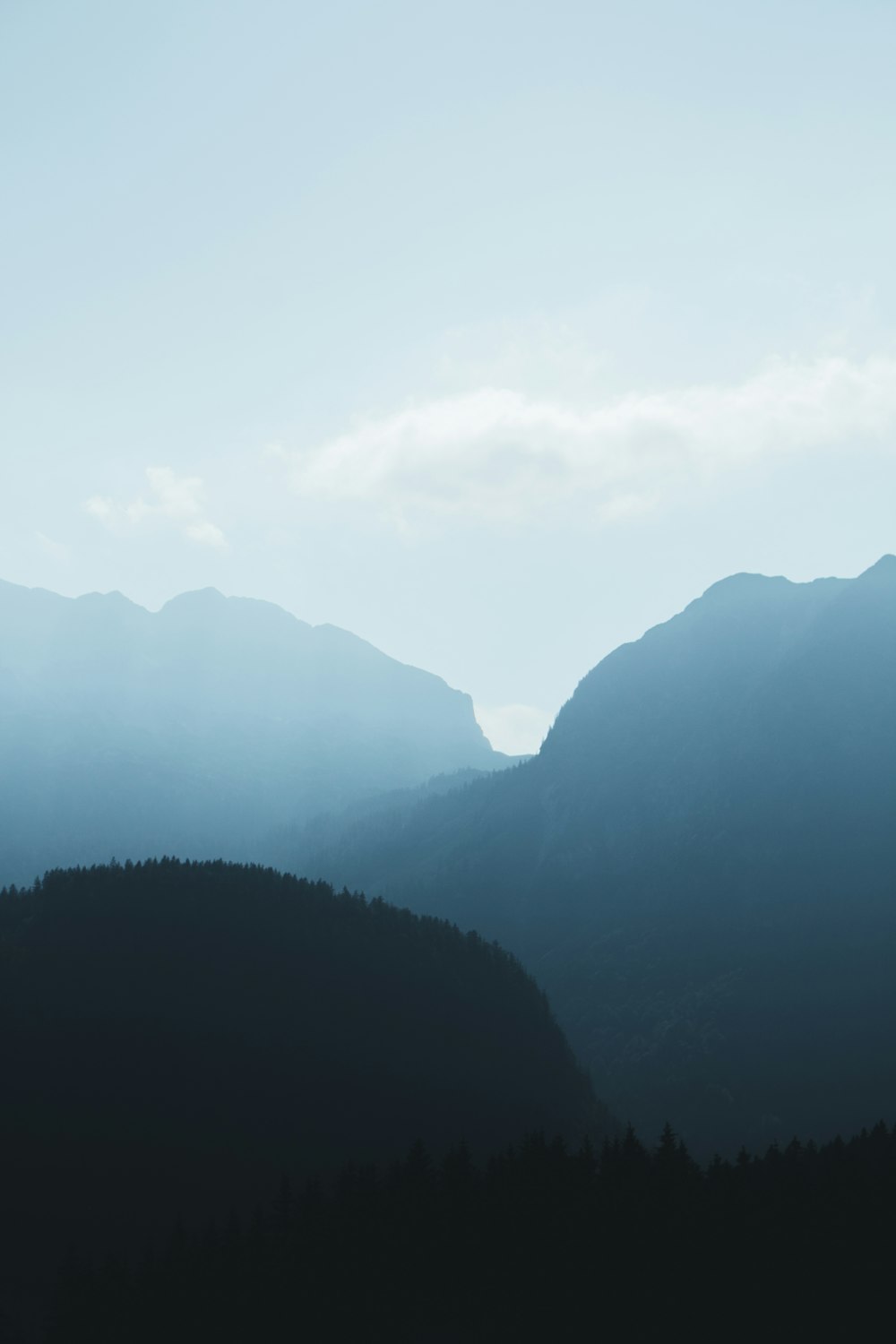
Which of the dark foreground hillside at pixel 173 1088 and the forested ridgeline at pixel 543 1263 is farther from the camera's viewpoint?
the dark foreground hillside at pixel 173 1088

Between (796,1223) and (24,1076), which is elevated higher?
(24,1076)

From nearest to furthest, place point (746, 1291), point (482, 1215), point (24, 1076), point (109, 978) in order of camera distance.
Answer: point (746, 1291)
point (482, 1215)
point (24, 1076)
point (109, 978)

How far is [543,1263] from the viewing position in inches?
4321

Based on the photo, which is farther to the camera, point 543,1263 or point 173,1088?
point 173,1088

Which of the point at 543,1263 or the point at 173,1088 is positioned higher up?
the point at 173,1088

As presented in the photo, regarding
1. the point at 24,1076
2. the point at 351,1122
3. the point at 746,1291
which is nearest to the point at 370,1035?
the point at 351,1122

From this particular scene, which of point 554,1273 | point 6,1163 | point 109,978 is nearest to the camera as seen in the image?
point 554,1273

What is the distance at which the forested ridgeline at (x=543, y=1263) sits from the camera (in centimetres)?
10119

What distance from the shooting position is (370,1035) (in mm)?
194875

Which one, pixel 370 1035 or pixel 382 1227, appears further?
pixel 370 1035

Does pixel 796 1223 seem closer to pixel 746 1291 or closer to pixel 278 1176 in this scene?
pixel 746 1291

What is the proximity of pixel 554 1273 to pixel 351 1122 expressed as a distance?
72496 mm

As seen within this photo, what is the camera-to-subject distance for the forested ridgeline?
10119cm

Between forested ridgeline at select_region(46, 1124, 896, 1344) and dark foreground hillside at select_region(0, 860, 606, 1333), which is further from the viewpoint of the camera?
dark foreground hillside at select_region(0, 860, 606, 1333)
